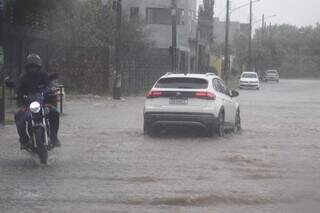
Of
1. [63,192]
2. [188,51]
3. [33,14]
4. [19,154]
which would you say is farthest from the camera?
[188,51]

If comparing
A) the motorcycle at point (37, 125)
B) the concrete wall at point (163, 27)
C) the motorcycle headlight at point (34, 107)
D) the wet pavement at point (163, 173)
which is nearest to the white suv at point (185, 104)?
the wet pavement at point (163, 173)

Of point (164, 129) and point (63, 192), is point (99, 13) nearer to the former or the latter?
point (164, 129)

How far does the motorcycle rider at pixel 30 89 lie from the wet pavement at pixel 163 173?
53 centimetres

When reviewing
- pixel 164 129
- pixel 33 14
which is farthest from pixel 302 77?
pixel 164 129

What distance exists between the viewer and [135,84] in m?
45.1

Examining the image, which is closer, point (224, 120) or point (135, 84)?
point (224, 120)

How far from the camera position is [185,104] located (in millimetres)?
18359

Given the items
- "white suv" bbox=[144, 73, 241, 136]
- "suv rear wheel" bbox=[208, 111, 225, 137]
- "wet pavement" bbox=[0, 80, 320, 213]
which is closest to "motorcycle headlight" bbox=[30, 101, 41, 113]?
"wet pavement" bbox=[0, 80, 320, 213]

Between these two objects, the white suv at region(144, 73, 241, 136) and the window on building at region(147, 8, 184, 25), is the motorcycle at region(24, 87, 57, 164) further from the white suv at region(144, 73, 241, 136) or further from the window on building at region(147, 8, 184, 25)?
the window on building at region(147, 8, 184, 25)

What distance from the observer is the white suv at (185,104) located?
1831cm

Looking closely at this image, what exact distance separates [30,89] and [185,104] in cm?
601

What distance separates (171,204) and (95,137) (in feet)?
28.9

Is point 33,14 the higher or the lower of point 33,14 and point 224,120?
the higher

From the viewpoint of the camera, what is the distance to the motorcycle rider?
42.2 ft
